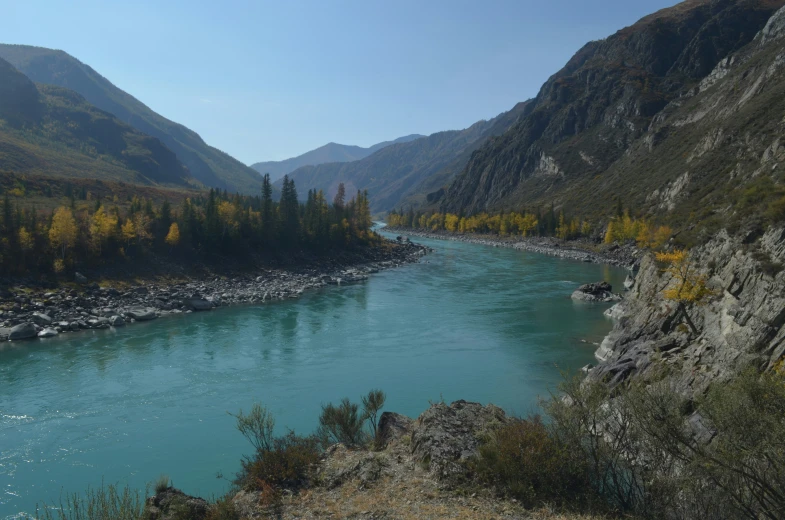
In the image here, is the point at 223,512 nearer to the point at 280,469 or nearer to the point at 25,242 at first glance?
the point at 280,469

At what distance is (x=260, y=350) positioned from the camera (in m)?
32.4

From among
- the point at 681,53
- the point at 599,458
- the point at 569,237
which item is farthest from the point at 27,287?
the point at 681,53

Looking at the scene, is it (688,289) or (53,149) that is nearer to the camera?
(688,289)

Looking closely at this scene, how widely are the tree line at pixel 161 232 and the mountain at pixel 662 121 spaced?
56965mm

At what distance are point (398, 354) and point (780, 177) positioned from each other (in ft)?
83.2

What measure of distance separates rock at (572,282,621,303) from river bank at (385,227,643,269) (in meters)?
25.9

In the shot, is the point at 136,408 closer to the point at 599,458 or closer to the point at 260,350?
the point at 260,350

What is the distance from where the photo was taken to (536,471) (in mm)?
11398

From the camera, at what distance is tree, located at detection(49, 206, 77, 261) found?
158ft

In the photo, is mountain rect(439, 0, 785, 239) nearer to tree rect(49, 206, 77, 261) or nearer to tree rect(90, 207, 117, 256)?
tree rect(90, 207, 117, 256)

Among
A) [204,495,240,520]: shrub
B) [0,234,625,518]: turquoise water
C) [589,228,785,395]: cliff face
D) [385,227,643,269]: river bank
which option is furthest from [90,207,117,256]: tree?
[385,227,643,269]: river bank

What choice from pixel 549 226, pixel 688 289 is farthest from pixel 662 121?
pixel 688 289

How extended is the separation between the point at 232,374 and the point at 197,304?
2032 cm

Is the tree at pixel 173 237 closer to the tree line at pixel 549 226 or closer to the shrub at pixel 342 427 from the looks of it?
the shrub at pixel 342 427
